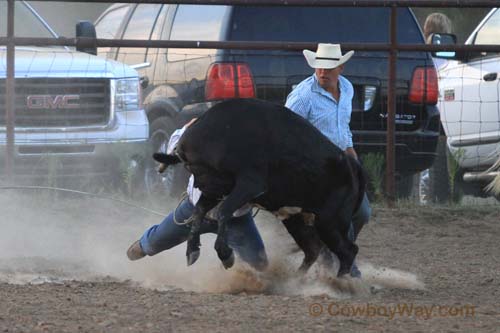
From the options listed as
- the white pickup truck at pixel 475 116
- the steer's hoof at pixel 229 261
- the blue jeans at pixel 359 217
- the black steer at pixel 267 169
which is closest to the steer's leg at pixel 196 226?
the black steer at pixel 267 169

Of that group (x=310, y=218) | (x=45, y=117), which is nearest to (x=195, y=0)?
(x=45, y=117)

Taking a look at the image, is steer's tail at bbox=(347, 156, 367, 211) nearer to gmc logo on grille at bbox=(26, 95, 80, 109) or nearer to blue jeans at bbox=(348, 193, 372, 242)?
blue jeans at bbox=(348, 193, 372, 242)

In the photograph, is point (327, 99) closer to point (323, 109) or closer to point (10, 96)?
point (323, 109)

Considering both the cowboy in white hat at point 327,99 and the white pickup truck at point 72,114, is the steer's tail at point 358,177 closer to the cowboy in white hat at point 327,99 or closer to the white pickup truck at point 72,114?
the cowboy in white hat at point 327,99

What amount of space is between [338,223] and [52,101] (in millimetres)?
4371

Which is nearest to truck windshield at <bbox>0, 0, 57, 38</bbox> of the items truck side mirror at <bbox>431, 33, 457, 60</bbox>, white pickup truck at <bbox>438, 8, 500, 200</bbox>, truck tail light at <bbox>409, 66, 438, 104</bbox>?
truck tail light at <bbox>409, 66, 438, 104</bbox>

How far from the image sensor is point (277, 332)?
Answer: 4.72 metres

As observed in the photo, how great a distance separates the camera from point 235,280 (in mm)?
6086

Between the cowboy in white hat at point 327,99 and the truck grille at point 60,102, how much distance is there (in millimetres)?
3833

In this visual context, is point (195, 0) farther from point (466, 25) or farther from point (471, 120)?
point (466, 25)

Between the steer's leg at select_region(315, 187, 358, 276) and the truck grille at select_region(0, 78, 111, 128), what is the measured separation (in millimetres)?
4281

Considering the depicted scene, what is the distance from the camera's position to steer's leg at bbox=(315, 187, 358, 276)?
579 centimetres

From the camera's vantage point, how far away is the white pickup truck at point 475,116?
10.4 meters

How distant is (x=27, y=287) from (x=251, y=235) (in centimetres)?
127
